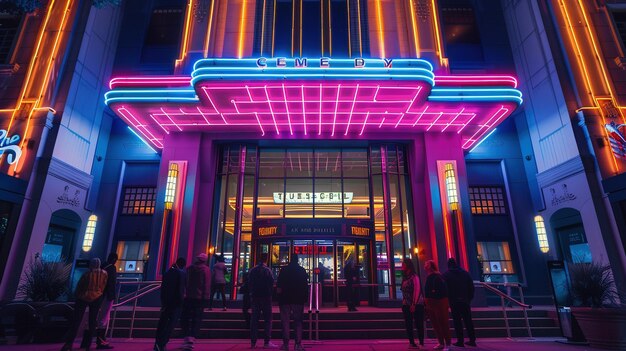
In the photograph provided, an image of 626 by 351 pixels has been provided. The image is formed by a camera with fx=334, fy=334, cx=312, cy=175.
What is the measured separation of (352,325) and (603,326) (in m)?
5.56

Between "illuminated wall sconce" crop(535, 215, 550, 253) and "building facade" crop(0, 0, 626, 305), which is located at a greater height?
"building facade" crop(0, 0, 626, 305)

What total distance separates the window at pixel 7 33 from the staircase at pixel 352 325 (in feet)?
38.7

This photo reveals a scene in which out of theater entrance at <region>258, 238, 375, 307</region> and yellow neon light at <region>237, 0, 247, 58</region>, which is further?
yellow neon light at <region>237, 0, 247, 58</region>

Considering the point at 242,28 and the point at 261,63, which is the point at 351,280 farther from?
the point at 242,28

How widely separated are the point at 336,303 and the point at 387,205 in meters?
4.57

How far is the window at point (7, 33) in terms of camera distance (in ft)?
44.4

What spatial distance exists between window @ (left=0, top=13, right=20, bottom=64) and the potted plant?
20390 millimetres

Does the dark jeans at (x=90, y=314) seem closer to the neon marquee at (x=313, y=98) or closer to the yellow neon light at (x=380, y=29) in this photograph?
the neon marquee at (x=313, y=98)

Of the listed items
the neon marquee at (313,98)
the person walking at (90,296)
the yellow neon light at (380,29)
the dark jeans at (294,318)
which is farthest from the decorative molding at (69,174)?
the yellow neon light at (380,29)

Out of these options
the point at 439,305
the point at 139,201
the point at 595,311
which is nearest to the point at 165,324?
the point at 439,305

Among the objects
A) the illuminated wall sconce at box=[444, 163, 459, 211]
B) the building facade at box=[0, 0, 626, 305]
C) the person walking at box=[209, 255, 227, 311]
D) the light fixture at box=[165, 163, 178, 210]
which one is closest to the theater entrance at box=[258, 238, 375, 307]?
the building facade at box=[0, 0, 626, 305]

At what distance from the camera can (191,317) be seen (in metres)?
6.93

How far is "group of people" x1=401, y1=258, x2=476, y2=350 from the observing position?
271 inches

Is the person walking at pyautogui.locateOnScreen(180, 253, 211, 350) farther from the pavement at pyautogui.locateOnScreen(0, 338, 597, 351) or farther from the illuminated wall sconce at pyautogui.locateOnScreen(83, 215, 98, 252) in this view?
the illuminated wall sconce at pyautogui.locateOnScreen(83, 215, 98, 252)
